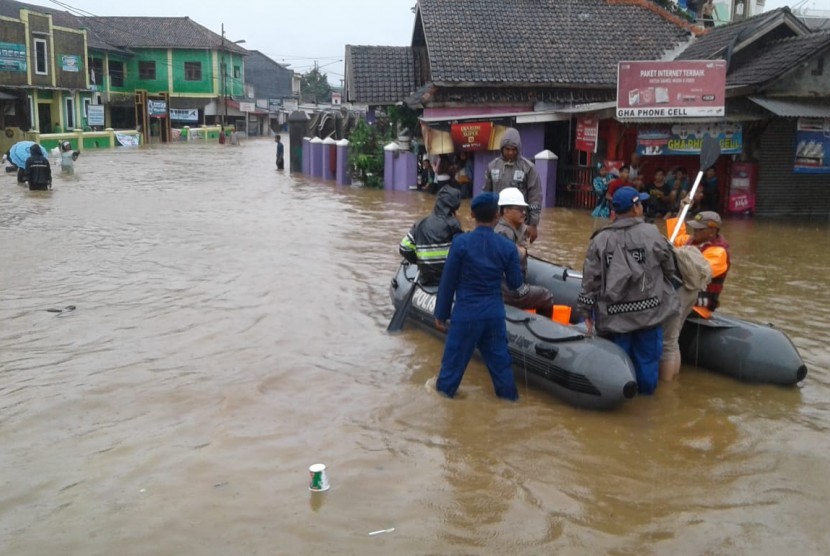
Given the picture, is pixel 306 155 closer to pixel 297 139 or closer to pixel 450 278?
pixel 297 139

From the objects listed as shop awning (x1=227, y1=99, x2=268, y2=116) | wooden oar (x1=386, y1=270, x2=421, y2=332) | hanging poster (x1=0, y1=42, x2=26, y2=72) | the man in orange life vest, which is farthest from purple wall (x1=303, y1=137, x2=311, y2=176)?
shop awning (x1=227, y1=99, x2=268, y2=116)

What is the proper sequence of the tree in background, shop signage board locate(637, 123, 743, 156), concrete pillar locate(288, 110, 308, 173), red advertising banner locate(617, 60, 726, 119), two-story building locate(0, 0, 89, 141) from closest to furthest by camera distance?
red advertising banner locate(617, 60, 726, 119)
shop signage board locate(637, 123, 743, 156)
concrete pillar locate(288, 110, 308, 173)
two-story building locate(0, 0, 89, 141)
the tree in background

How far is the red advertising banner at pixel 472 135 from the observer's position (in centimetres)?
1884

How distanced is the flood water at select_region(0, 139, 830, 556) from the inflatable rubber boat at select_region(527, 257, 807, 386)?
0.40ft

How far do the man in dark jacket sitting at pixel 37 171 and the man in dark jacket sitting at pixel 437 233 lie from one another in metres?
16.1

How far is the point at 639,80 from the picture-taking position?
1515cm

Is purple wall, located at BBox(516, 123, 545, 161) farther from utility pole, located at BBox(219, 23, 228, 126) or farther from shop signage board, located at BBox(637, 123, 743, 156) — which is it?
utility pole, located at BBox(219, 23, 228, 126)

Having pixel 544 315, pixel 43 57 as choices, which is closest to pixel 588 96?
pixel 544 315

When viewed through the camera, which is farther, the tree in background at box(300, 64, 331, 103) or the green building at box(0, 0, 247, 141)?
the tree in background at box(300, 64, 331, 103)

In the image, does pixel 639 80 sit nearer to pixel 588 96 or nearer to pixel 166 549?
pixel 588 96

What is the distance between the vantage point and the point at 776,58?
54.0 ft

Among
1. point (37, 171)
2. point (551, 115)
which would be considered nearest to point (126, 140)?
point (37, 171)

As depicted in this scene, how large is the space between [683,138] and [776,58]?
2.55 meters

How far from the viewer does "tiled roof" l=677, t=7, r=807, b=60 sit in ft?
57.8
